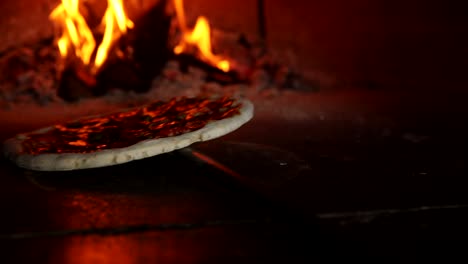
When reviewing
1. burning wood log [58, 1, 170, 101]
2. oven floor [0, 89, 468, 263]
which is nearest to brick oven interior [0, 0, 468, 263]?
oven floor [0, 89, 468, 263]

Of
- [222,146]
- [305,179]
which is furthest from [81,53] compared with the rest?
[305,179]

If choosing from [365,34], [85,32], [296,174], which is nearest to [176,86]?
[85,32]

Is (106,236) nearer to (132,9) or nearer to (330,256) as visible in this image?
(330,256)

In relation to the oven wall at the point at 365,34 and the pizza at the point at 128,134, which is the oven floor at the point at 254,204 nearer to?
the pizza at the point at 128,134

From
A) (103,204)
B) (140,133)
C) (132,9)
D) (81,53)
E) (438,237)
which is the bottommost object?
(438,237)

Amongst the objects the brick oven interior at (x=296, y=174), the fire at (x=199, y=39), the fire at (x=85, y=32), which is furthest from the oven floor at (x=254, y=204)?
the fire at (x=85, y=32)

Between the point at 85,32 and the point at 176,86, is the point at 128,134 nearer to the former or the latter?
the point at 176,86

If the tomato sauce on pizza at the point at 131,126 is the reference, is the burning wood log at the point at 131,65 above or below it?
above

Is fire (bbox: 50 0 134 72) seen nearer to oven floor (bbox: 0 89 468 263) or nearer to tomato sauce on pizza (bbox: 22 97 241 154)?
tomato sauce on pizza (bbox: 22 97 241 154)
